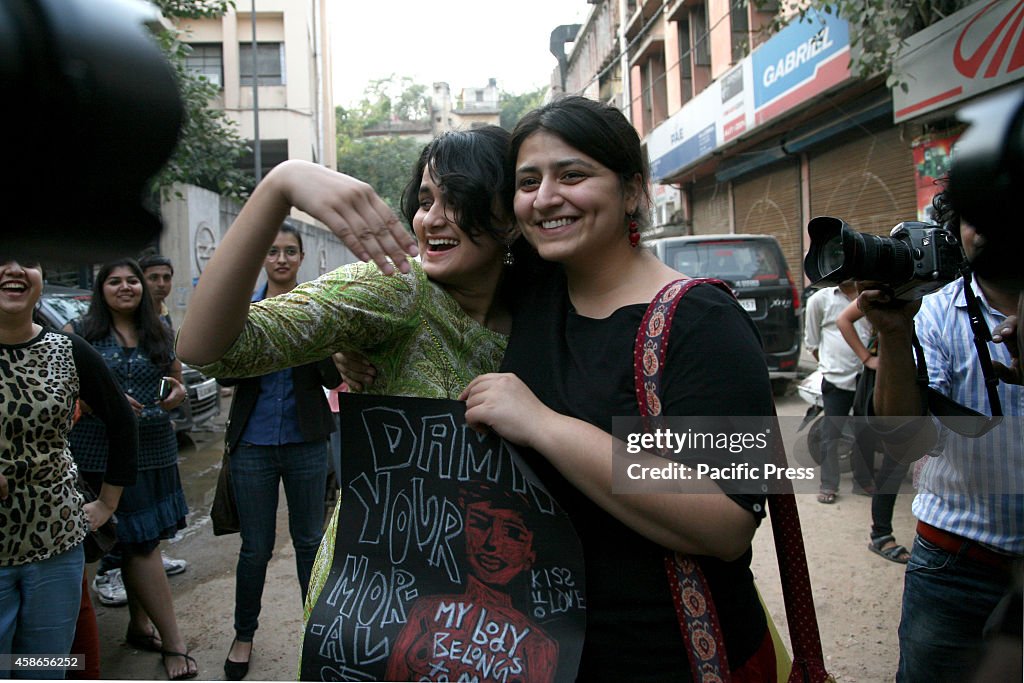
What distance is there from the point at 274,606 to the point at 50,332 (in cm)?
203

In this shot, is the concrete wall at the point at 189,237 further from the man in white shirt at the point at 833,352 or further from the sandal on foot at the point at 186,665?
the sandal on foot at the point at 186,665

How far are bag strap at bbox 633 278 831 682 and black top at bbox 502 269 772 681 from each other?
0.02 meters

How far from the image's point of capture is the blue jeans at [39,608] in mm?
2246

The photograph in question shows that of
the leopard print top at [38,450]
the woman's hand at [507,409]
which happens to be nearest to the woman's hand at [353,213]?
the woman's hand at [507,409]

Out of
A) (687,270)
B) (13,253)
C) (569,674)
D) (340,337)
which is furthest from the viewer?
(687,270)

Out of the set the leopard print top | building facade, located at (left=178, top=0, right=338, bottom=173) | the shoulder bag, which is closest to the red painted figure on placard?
the leopard print top

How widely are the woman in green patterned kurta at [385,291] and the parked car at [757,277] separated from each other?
22.5 feet

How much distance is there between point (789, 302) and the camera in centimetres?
833

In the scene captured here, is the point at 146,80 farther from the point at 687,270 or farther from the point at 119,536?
the point at 687,270

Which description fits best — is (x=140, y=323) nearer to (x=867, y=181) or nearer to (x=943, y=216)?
(x=943, y=216)

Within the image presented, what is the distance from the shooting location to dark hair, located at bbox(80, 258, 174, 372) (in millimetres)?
3598

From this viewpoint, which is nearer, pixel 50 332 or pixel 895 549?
Answer: pixel 50 332

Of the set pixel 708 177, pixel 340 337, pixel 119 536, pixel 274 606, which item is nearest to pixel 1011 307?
pixel 340 337

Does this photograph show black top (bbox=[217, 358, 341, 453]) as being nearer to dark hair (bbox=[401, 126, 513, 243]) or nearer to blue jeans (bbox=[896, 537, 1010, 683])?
dark hair (bbox=[401, 126, 513, 243])
